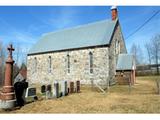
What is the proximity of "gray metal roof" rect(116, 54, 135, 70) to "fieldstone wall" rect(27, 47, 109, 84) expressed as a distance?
9.63ft

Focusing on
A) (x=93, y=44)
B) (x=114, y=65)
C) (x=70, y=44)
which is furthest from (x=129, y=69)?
(x=70, y=44)

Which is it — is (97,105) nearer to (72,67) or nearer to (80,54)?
(80,54)

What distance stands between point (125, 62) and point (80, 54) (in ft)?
20.5

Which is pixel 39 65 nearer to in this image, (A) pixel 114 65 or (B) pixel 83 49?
(B) pixel 83 49

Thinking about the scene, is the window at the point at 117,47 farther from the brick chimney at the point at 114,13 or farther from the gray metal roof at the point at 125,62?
the brick chimney at the point at 114,13

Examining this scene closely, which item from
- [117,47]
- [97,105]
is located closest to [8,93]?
[97,105]

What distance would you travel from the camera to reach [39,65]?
29766 mm

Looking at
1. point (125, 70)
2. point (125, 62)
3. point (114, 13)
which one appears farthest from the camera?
point (114, 13)

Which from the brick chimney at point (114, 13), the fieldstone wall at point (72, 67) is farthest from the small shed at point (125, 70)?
the brick chimney at point (114, 13)

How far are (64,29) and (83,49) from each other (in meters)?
9.60

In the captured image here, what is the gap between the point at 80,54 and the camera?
24.6 meters

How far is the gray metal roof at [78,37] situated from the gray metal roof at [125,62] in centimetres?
403

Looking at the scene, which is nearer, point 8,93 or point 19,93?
point 8,93

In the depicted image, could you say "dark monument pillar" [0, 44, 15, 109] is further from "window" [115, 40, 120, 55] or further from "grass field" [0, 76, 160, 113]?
"window" [115, 40, 120, 55]
